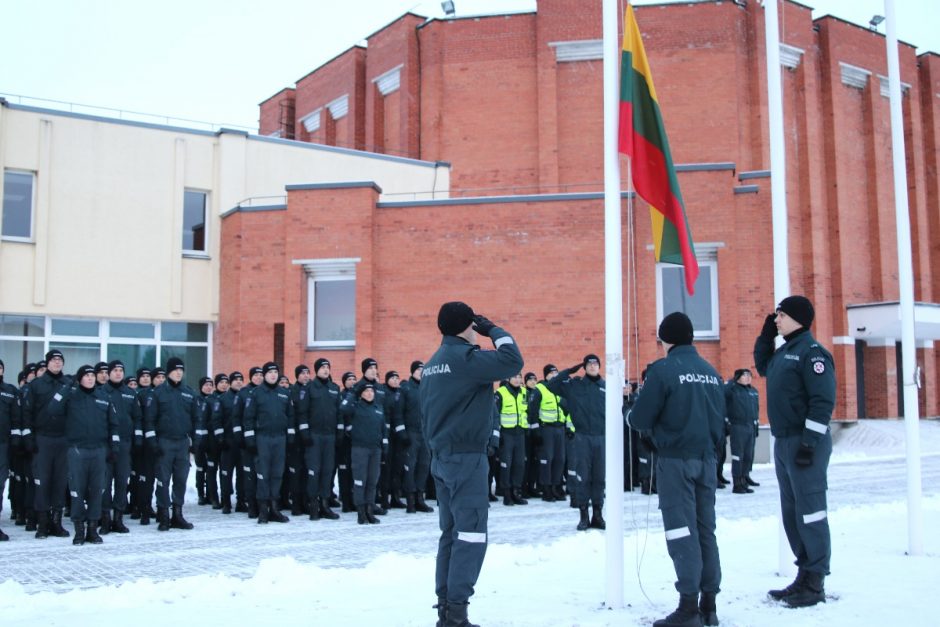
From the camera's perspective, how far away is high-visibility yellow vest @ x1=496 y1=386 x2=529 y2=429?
46.9 ft

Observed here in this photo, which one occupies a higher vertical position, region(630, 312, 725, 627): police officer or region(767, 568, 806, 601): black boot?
region(630, 312, 725, 627): police officer

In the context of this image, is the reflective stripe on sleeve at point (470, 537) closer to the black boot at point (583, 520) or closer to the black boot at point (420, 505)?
the black boot at point (583, 520)

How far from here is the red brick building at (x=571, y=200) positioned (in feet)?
69.6

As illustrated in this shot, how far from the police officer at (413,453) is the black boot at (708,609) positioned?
23.8ft

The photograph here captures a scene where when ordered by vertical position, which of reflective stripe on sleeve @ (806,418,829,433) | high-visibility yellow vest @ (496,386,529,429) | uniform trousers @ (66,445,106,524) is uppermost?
reflective stripe on sleeve @ (806,418,829,433)

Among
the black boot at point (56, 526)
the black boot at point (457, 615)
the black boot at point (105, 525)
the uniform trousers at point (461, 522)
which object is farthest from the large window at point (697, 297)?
the black boot at point (457, 615)

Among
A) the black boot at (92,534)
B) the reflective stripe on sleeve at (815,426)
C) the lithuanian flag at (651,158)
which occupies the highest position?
the lithuanian flag at (651,158)

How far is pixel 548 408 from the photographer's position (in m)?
14.7

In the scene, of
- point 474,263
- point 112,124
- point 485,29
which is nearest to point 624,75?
point 474,263

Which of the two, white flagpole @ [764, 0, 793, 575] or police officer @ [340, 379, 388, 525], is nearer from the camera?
white flagpole @ [764, 0, 793, 575]

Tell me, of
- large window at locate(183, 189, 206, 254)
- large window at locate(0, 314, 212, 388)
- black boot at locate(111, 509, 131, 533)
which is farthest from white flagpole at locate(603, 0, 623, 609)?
large window at locate(183, 189, 206, 254)

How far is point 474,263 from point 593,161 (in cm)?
888

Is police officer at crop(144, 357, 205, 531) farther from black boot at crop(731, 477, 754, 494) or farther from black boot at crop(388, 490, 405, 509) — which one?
black boot at crop(731, 477, 754, 494)

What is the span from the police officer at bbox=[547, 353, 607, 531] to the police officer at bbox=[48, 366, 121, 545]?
212 inches
